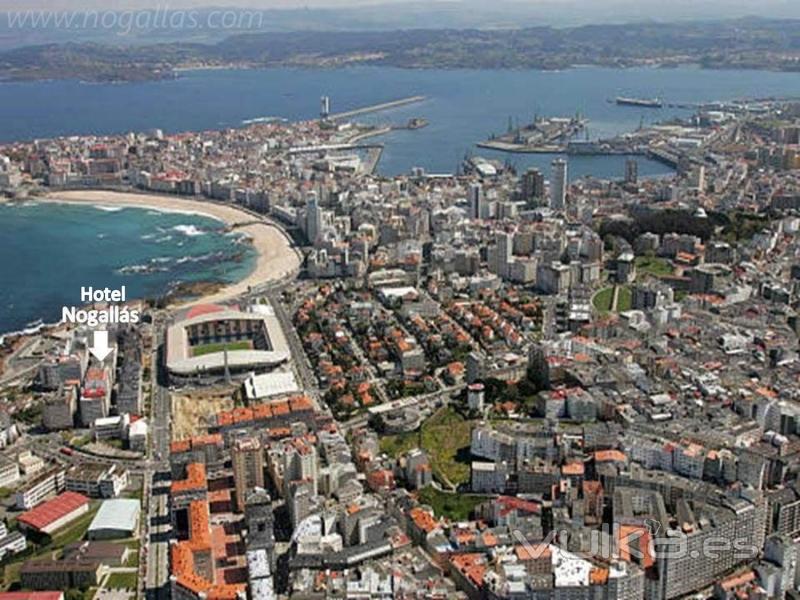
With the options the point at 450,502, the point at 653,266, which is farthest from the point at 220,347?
the point at 653,266

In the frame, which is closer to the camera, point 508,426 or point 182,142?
point 508,426

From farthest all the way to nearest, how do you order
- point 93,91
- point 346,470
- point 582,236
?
point 93,91 < point 582,236 < point 346,470

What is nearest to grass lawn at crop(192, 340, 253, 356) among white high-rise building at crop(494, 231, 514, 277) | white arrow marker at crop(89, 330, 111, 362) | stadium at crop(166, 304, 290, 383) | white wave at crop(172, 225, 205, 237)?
stadium at crop(166, 304, 290, 383)

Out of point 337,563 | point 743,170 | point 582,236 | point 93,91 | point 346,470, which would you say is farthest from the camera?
point 93,91

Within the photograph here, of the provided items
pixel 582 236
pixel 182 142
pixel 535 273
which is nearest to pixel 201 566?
pixel 535 273

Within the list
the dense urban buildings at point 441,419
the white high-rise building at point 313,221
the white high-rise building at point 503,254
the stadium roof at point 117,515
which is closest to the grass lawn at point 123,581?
the dense urban buildings at point 441,419

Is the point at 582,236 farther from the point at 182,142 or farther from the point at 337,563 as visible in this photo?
the point at 182,142

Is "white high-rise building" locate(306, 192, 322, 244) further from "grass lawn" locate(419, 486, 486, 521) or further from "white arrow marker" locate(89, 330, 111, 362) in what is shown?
"grass lawn" locate(419, 486, 486, 521)
